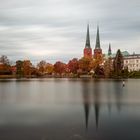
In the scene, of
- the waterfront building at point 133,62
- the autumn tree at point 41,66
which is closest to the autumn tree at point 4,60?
the autumn tree at point 41,66

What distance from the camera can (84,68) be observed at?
139750mm

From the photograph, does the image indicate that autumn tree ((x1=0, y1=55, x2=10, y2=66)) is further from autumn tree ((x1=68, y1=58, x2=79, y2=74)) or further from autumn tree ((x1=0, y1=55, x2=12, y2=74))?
autumn tree ((x1=68, y1=58, x2=79, y2=74))

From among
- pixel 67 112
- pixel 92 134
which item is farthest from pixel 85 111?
pixel 92 134

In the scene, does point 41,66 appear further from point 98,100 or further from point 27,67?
point 98,100

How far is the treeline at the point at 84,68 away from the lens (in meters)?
119

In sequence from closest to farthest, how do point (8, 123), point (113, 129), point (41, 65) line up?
point (113, 129)
point (8, 123)
point (41, 65)

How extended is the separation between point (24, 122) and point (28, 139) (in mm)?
4681

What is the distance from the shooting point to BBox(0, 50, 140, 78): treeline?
119 meters

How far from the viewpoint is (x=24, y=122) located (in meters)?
19.3

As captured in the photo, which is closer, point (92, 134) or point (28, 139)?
point (28, 139)

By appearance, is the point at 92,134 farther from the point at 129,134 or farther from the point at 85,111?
the point at 85,111

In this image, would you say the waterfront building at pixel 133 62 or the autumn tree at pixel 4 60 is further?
the waterfront building at pixel 133 62

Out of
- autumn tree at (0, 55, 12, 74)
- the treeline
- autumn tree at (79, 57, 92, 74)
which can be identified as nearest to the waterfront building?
the treeline

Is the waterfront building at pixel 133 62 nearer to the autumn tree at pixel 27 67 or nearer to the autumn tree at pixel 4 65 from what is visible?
the autumn tree at pixel 27 67
